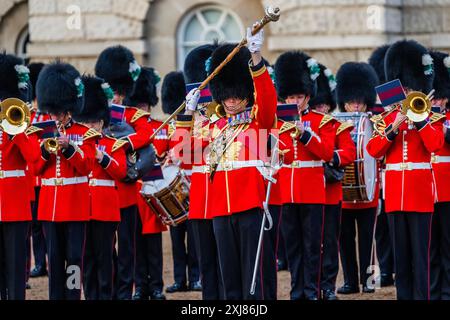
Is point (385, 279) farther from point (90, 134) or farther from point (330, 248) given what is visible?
point (90, 134)

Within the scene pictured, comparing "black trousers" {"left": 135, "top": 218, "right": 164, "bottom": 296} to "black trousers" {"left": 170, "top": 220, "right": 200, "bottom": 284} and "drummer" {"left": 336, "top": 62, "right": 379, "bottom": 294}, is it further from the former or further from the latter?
"drummer" {"left": 336, "top": 62, "right": 379, "bottom": 294}

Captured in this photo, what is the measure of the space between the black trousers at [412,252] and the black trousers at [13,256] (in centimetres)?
216

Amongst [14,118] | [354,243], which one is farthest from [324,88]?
[14,118]

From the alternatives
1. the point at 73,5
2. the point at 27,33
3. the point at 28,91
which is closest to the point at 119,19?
the point at 73,5

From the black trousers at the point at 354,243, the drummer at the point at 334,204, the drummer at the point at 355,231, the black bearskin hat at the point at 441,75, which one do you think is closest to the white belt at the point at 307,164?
the drummer at the point at 334,204

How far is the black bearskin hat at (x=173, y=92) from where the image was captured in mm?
10547

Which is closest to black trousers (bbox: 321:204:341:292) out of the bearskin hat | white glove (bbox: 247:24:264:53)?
the bearskin hat

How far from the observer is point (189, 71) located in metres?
8.57

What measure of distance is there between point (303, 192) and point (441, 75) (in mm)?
1152

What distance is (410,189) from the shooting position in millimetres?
8172

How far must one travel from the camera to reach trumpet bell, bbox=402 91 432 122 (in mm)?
7934

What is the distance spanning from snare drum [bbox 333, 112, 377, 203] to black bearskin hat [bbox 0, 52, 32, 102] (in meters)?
2.30

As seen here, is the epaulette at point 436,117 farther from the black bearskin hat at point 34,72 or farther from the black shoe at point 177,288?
the black bearskin hat at point 34,72
